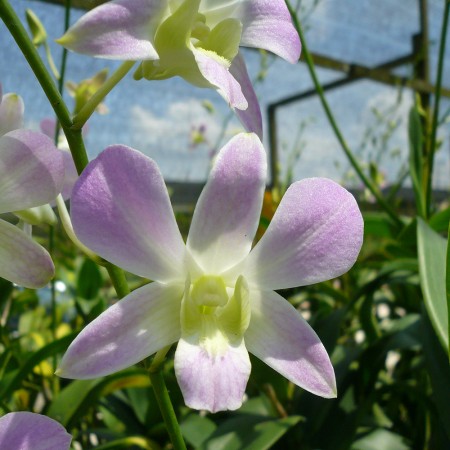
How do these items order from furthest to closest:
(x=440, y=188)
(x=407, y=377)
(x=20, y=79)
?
(x=440, y=188) → (x=20, y=79) → (x=407, y=377)

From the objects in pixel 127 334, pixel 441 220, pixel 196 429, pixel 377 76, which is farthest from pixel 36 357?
pixel 377 76

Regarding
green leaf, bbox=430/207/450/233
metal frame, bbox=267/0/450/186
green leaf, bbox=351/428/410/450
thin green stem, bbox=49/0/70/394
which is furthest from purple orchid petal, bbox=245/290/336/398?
metal frame, bbox=267/0/450/186

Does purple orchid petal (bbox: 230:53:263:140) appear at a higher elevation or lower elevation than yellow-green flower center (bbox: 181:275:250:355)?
higher

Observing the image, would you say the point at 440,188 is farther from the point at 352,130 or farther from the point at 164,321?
the point at 164,321

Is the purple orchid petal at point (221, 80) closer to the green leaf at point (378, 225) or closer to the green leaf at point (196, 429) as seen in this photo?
the green leaf at point (196, 429)

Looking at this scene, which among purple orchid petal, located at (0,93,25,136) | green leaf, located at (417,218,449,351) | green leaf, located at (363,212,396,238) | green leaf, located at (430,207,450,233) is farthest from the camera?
green leaf, located at (363,212,396,238)

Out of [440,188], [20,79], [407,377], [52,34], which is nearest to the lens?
[407,377]

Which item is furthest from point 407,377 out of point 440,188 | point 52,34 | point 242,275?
point 440,188

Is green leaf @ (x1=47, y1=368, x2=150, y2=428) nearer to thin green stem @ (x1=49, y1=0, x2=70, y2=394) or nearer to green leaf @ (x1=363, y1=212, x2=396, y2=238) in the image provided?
thin green stem @ (x1=49, y1=0, x2=70, y2=394)
